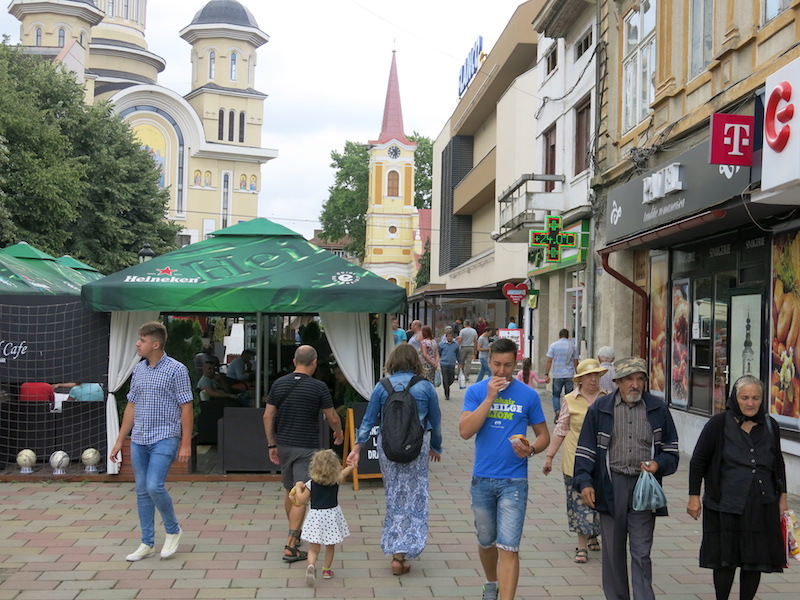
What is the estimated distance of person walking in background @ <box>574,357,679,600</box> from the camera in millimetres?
5137

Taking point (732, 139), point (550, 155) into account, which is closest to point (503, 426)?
point (732, 139)

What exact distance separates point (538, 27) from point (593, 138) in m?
5.58

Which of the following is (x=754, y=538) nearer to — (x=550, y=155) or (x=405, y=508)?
(x=405, y=508)

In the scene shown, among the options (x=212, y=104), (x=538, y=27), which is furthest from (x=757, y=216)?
(x=212, y=104)

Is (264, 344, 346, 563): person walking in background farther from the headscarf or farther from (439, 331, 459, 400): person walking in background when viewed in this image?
(439, 331, 459, 400): person walking in background

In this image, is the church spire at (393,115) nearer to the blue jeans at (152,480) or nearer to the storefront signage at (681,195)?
the storefront signage at (681,195)

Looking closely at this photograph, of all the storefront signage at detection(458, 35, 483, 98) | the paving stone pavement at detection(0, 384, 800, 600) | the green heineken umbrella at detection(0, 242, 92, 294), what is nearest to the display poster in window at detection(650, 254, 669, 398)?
the paving stone pavement at detection(0, 384, 800, 600)

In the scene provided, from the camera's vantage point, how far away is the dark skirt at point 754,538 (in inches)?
199

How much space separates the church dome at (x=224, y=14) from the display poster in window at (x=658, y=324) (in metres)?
84.8

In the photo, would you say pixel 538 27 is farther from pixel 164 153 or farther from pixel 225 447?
pixel 164 153

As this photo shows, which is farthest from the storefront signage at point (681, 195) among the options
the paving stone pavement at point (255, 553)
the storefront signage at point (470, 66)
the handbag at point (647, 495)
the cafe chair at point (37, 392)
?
the storefront signage at point (470, 66)

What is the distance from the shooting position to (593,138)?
17.0m

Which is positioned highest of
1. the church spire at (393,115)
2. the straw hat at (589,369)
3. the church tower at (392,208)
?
the church spire at (393,115)

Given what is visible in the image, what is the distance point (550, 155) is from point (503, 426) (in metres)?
17.7
